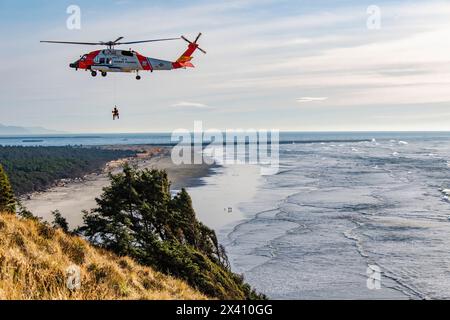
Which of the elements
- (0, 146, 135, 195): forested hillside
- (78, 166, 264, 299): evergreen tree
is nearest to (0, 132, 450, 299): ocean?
(78, 166, 264, 299): evergreen tree

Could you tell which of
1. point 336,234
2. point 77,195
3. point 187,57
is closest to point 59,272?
point 187,57

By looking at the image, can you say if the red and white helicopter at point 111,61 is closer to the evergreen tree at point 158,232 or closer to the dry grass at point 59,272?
the evergreen tree at point 158,232

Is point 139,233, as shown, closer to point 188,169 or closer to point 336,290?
point 336,290

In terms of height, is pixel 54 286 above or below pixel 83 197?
above

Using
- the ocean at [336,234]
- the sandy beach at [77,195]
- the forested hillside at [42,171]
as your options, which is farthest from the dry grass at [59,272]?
the forested hillside at [42,171]

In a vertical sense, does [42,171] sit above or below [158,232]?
below

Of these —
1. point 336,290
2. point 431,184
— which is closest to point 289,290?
point 336,290

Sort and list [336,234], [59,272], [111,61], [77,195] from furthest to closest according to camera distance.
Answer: [77,195] → [336,234] → [111,61] → [59,272]

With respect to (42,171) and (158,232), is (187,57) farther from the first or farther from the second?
(42,171)
